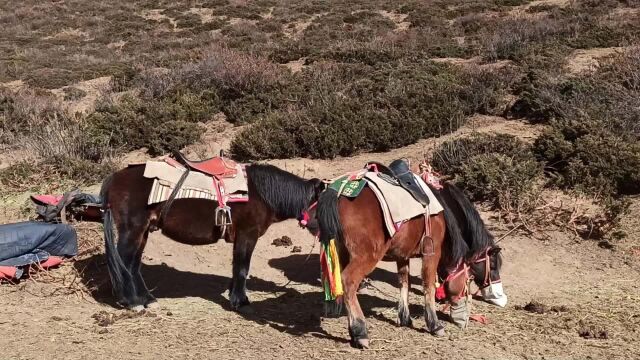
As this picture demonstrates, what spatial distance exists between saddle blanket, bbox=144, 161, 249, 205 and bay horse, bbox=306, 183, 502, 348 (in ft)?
2.31

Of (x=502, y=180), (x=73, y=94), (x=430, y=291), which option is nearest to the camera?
(x=430, y=291)

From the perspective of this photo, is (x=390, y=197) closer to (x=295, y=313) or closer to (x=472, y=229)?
(x=472, y=229)

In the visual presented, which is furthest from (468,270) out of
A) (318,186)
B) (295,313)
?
(295,313)

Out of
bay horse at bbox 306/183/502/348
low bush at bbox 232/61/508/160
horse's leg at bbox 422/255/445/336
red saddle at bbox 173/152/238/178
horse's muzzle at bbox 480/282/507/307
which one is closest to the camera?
bay horse at bbox 306/183/502/348

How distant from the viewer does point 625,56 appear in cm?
1127

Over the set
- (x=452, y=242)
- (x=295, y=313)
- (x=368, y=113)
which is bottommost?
(x=295, y=313)

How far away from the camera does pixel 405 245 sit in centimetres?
469

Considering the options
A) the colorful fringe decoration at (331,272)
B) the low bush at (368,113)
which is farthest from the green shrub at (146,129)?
the colorful fringe decoration at (331,272)

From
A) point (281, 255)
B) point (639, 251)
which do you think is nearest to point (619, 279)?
point (639, 251)

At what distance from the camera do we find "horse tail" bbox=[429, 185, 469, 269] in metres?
4.84

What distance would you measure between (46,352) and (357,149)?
255 inches

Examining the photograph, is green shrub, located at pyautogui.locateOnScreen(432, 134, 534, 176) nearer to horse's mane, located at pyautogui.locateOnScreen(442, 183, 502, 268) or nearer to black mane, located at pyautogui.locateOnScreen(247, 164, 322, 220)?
horse's mane, located at pyautogui.locateOnScreen(442, 183, 502, 268)

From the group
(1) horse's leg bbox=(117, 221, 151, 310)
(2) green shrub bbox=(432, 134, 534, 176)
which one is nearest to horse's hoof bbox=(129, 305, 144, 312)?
(1) horse's leg bbox=(117, 221, 151, 310)

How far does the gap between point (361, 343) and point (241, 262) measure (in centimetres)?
147
